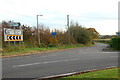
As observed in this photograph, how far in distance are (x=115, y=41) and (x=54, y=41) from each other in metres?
11.2

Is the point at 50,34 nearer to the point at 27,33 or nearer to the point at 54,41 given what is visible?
the point at 54,41

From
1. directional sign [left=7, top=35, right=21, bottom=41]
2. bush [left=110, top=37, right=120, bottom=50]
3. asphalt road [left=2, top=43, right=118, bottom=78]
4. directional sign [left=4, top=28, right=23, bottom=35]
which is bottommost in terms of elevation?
asphalt road [left=2, top=43, right=118, bottom=78]

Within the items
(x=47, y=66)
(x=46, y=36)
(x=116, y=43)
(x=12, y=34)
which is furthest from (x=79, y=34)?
(x=47, y=66)

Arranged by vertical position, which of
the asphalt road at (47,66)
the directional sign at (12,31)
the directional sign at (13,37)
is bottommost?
the asphalt road at (47,66)

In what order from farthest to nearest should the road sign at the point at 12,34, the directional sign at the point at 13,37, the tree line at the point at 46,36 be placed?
1. the tree line at the point at 46,36
2. the directional sign at the point at 13,37
3. the road sign at the point at 12,34

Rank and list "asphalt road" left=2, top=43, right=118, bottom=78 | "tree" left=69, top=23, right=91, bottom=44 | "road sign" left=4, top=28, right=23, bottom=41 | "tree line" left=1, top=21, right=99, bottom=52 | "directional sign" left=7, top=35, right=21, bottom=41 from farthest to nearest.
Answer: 1. "tree" left=69, top=23, right=91, bottom=44
2. "tree line" left=1, top=21, right=99, bottom=52
3. "directional sign" left=7, top=35, right=21, bottom=41
4. "road sign" left=4, top=28, right=23, bottom=41
5. "asphalt road" left=2, top=43, right=118, bottom=78

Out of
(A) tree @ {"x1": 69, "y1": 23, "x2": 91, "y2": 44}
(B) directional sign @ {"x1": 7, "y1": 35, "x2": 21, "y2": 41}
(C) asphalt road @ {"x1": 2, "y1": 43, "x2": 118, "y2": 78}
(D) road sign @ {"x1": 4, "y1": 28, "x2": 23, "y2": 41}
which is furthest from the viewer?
(A) tree @ {"x1": 69, "y1": 23, "x2": 91, "y2": 44}

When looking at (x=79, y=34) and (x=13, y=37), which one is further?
(x=79, y=34)

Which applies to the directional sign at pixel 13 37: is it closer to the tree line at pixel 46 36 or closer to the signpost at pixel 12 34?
the signpost at pixel 12 34

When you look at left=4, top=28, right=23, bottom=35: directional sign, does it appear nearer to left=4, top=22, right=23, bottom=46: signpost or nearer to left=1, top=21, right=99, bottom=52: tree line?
left=4, top=22, right=23, bottom=46: signpost

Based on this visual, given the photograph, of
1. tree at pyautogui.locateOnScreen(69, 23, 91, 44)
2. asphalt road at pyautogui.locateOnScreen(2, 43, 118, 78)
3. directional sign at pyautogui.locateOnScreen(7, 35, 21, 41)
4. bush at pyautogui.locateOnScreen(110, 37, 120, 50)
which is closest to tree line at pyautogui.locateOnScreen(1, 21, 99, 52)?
tree at pyautogui.locateOnScreen(69, 23, 91, 44)

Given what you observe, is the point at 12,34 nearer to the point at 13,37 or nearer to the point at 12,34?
the point at 12,34

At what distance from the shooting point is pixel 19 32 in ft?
65.0

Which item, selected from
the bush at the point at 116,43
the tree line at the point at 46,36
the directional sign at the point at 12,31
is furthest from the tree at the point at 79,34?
the directional sign at the point at 12,31
